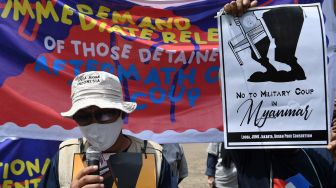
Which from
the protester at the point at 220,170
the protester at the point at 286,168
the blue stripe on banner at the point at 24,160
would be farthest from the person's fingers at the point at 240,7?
the protester at the point at 220,170

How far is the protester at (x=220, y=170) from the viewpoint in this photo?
16.3ft

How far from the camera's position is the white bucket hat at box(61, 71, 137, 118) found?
228 cm

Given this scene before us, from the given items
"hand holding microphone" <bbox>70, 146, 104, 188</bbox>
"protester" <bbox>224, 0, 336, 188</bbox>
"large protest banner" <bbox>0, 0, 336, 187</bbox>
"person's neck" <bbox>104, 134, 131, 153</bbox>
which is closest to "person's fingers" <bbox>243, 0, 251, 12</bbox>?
"protester" <bbox>224, 0, 336, 188</bbox>

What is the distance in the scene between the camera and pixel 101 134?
2285 millimetres

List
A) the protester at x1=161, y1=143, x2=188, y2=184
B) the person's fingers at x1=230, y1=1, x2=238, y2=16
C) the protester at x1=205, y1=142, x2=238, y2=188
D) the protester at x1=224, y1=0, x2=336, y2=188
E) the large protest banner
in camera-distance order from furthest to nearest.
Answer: the protester at x1=205, y1=142, x2=238, y2=188, the protester at x1=161, y1=143, x2=188, y2=184, the large protest banner, the person's fingers at x1=230, y1=1, x2=238, y2=16, the protester at x1=224, y1=0, x2=336, y2=188

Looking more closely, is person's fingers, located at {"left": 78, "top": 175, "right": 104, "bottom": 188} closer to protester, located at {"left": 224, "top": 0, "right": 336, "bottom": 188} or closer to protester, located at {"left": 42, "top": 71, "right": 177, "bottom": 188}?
protester, located at {"left": 42, "top": 71, "right": 177, "bottom": 188}

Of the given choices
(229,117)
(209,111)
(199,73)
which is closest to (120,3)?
(199,73)

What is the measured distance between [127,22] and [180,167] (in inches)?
73.1

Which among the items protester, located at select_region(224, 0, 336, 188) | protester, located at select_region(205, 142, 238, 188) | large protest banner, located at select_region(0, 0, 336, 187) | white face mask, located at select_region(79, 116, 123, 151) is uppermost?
large protest banner, located at select_region(0, 0, 336, 187)

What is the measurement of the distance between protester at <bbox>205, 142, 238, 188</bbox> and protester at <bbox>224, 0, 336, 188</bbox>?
7.38 ft

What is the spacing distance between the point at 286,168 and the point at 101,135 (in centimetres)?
94

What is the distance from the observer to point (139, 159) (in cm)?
232

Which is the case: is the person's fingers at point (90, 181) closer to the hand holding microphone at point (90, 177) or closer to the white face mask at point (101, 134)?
the hand holding microphone at point (90, 177)

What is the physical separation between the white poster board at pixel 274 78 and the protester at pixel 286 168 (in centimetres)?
8
